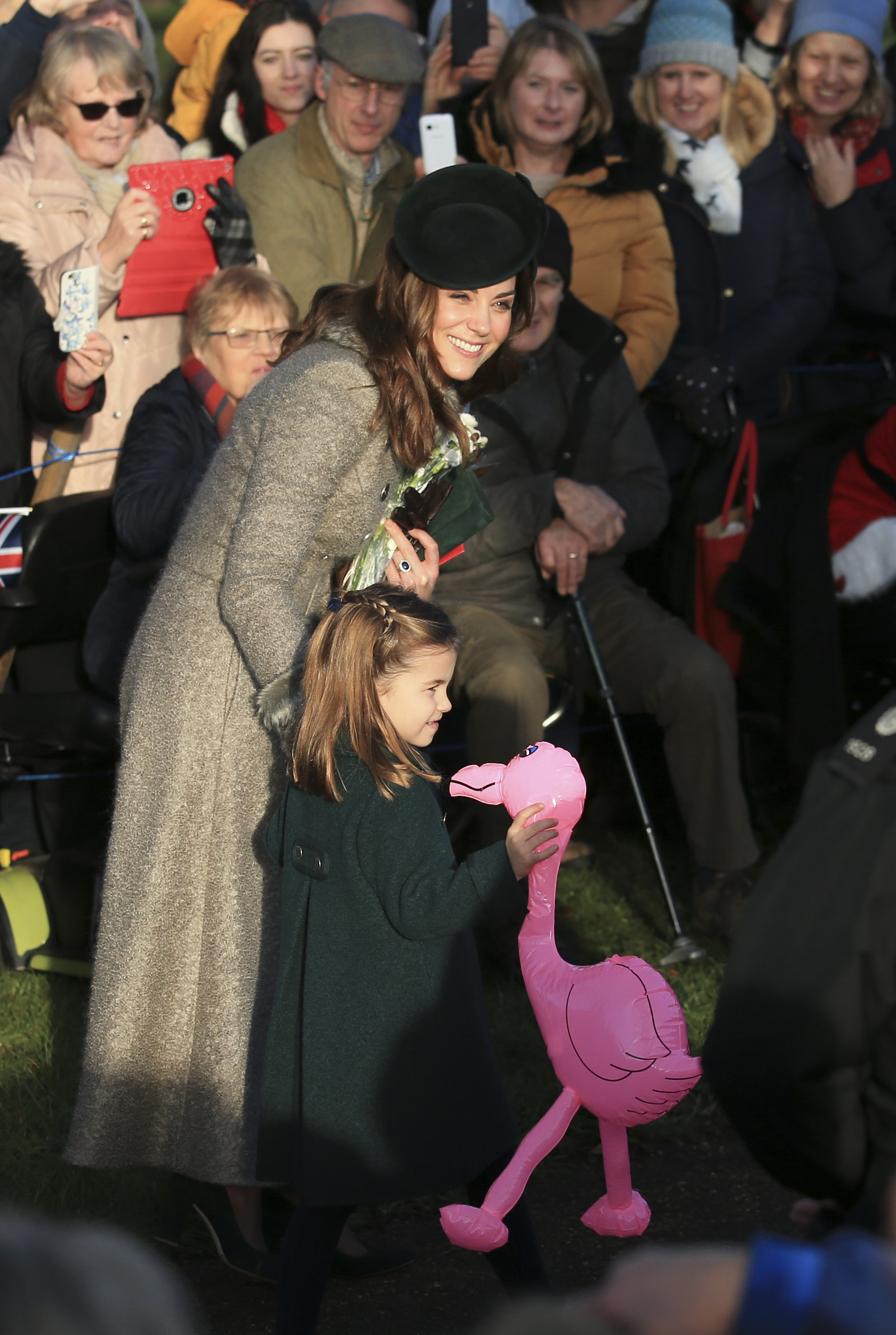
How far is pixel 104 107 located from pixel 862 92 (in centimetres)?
287

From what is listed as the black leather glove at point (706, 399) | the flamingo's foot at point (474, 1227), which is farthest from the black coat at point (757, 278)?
the flamingo's foot at point (474, 1227)

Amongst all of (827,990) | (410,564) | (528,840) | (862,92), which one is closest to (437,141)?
(862,92)

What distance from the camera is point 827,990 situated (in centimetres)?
149

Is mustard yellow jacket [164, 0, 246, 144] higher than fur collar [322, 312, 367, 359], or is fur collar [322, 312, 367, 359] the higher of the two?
mustard yellow jacket [164, 0, 246, 144]

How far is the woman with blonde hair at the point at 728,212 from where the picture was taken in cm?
517

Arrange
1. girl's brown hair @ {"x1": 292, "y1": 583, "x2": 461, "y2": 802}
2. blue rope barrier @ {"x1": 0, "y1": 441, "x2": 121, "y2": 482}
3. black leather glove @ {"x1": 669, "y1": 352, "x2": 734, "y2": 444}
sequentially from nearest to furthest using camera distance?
girl's brown hair @ {"x1": 292, "y1": 583, "x2": 461, "y2": 802} < blue rope barrier @ {"x1": 0, "y1": 441, "x2": 121, "y2": 482} < black leather glove @ {"x1": 669, "y1": 352, "x2": 734, "y2": 444}

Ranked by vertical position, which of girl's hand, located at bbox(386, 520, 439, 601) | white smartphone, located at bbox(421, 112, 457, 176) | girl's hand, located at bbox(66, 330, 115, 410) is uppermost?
white smartphone, located at bbox(421, 112, 457, 176)

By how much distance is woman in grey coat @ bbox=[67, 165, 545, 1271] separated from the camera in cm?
246

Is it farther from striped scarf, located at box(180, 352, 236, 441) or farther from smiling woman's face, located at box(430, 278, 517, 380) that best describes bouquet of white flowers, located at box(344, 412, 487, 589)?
striped scarf, located at box(180, 352, 236, 441)

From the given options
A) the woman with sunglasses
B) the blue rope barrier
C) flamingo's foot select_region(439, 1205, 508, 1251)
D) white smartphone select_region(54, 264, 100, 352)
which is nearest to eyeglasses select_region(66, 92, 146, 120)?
the woman with sunglasses

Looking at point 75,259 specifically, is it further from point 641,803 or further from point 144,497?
point 641,803

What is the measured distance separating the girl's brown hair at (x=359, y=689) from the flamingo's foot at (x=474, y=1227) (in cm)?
64

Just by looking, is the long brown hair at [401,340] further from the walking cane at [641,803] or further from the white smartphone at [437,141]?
the white smartphone at [437,141]

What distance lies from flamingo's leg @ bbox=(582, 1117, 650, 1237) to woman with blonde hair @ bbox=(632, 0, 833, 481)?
3.19 m
